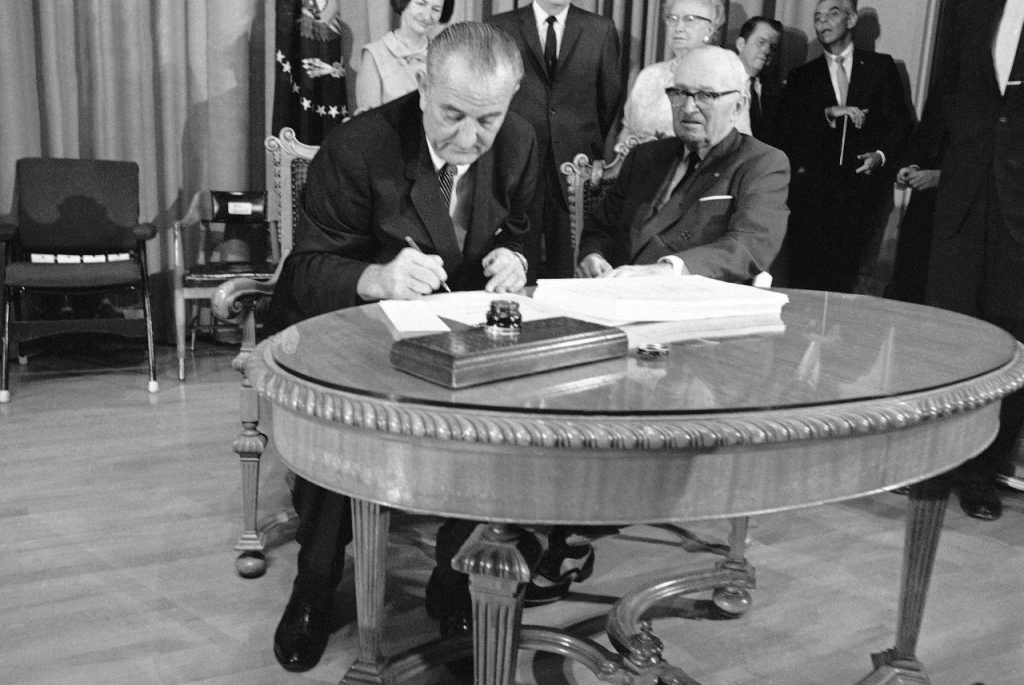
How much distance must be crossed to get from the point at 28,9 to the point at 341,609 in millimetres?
3932

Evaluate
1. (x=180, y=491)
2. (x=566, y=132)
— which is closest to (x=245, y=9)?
(x=566, y=132)

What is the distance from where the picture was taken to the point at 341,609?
210 cm

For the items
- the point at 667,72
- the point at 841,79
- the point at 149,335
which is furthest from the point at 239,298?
the point at 841,79

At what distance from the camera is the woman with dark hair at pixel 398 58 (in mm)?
4043

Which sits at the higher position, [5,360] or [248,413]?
[248,413]

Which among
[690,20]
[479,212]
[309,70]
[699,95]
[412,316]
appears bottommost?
[412,316]

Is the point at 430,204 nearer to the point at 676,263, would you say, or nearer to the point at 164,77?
the point at 676,263

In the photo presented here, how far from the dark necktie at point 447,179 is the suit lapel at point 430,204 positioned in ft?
0.09

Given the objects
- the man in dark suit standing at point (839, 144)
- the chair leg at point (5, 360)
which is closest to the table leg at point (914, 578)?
the man in dark suit standing at point (839, 144)

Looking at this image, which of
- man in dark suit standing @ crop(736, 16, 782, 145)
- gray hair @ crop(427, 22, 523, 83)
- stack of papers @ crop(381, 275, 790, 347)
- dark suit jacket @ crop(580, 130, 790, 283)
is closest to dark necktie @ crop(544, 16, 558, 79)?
man in dark suit standing @ crop(736, 16, 782, 145)

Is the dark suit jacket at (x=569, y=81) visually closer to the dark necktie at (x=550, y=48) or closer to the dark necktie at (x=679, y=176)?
the dark necktie at (x=550, y=48)

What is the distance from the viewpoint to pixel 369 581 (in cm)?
155

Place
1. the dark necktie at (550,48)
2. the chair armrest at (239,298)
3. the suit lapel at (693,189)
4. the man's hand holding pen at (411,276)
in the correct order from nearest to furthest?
A: the man's hand holding pen at (411,276) < the chair armrest at (239,298) < the suit lapel at (693,189) < the dark necktie at (550,48)

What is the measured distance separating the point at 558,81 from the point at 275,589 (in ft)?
8.44
